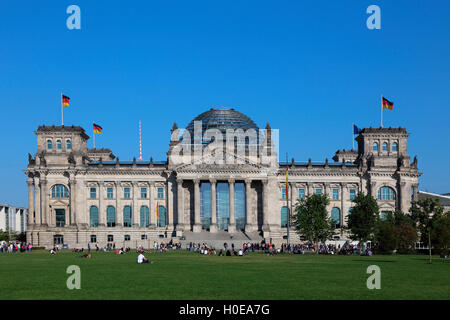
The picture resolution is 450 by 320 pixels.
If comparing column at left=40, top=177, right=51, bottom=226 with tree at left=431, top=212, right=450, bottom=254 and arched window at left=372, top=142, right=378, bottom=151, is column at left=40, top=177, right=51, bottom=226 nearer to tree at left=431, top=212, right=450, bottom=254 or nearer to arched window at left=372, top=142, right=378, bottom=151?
arched window at left=372, top=142, right=378, bottom=151

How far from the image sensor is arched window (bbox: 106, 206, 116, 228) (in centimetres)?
11875

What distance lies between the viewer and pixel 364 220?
8775 centimetres

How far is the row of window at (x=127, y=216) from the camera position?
118750 millimetres

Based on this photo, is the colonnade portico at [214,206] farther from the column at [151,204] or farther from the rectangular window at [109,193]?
the rectangular window at [109,193]

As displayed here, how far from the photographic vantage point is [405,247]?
81125mm

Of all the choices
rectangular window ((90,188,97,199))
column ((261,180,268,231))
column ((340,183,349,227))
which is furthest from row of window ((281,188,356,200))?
rectangular window ((90,188,97,199))

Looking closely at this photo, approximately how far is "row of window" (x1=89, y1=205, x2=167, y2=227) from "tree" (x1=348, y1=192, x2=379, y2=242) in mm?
42624

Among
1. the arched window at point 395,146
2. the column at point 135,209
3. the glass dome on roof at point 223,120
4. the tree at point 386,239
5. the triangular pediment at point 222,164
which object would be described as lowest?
the tree at point 386,239

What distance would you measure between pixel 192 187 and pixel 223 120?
1978cm

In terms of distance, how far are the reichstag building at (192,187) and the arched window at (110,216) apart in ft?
0.64

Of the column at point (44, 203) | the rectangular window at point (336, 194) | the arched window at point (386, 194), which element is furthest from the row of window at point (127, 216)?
the arched window at point (386, 194)
